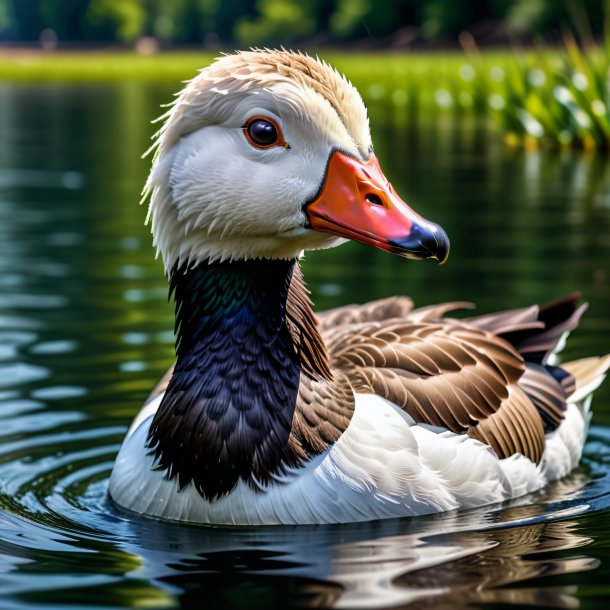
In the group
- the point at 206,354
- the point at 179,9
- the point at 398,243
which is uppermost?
the point at 179,9

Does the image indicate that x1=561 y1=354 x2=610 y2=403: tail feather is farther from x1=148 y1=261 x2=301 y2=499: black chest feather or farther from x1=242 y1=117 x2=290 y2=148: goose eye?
x1=242 y1=117 x2=290 y2=148: goose eye

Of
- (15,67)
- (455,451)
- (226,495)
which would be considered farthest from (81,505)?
(15,67)

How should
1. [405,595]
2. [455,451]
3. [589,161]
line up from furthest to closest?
1. [589,161]
2. [455,451]
3. [405,595]

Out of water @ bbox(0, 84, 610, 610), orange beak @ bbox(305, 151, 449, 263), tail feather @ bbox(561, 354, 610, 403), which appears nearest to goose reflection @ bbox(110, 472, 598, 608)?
water @ bbox(0, 84, 610, 610)

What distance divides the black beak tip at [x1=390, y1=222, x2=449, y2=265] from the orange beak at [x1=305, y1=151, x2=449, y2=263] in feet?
0.08

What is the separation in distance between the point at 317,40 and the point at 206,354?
346ft

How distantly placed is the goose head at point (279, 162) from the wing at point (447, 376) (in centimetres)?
90

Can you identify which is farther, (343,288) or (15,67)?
(15,67)

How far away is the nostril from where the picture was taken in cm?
624

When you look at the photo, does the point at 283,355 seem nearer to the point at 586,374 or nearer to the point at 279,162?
the point at 279,162

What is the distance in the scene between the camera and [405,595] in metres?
5.63

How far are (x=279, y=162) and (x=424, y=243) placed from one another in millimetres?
744

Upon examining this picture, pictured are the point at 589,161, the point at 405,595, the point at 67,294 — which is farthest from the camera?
the point at 589,161

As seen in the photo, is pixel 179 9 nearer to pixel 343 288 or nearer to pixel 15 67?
pixel 15 67
